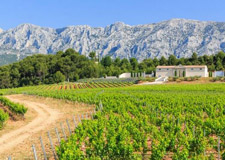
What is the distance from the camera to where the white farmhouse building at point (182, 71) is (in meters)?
97.6

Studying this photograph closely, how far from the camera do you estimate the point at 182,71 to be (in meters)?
101

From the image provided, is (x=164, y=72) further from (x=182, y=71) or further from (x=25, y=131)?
(x=25, y=131)

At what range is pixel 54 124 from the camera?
83.5ft

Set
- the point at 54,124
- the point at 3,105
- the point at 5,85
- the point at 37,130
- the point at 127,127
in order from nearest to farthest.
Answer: the point at 127,127 < the point at 37,130 < the point at 54,124 < the point at 3,105 < the point at 5,85

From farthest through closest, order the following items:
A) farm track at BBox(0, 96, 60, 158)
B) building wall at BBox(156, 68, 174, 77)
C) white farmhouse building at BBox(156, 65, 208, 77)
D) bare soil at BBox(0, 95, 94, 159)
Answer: building wall at BBox(156, 68, 174, 77)
white farmhouse building at BBox(156, 65, 208, 77)
farm track at BBox(0, 96, 60, 158)
bare soil at BBox(0, 95, 94, 159)

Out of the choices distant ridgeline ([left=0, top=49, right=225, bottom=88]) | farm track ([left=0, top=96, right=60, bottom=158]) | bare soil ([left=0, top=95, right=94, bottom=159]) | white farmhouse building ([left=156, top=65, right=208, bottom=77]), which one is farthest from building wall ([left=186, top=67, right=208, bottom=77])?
farm track ([left=0, top=96, right=60, bottom=158])

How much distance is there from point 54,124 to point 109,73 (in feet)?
323

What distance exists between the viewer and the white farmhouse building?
97588 mm

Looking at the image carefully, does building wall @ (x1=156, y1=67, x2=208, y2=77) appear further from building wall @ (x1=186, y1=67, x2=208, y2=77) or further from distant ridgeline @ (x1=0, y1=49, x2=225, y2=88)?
distant ridgeline @ (x1=0, y1=49, x2=225, y2=88)

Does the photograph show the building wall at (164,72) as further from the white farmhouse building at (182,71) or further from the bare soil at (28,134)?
the bare soil at (28,134)

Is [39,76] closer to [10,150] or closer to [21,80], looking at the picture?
[21,80]

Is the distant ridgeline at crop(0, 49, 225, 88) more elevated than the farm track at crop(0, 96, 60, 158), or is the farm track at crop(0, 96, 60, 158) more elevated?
the distant ridgeline at crop(0, 49, 225, 88)

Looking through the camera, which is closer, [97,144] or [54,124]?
[97,144]

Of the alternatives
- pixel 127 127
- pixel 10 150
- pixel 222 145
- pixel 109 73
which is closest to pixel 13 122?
pixel 10 150
